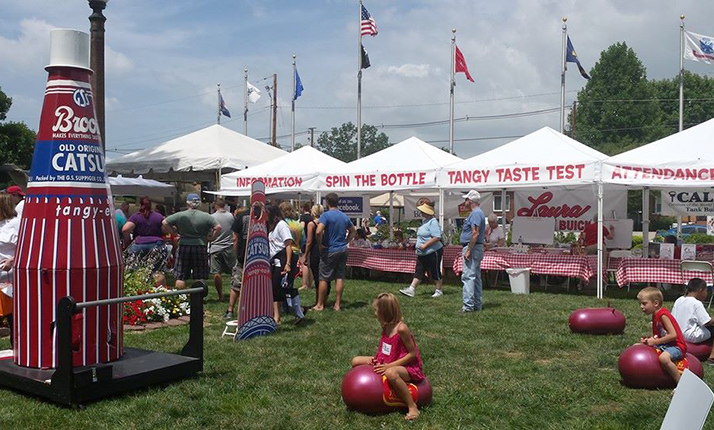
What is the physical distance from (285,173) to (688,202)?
8866 mm

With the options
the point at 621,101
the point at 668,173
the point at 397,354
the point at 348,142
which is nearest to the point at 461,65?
the point at 668,173

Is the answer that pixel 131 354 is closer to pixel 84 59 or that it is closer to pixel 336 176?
pixel 84 59

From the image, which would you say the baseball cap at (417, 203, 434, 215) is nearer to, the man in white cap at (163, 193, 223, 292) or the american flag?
the man in white cap at (163, 193, 223, 292)

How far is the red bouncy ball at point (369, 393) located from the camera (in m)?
5.14

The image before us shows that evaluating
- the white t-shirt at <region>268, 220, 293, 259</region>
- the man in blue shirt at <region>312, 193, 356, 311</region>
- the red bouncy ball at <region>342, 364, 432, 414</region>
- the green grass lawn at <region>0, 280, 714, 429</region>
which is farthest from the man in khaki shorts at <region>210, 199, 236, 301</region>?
the red bouncy ball at <region>342, 364, 432, 414</region>

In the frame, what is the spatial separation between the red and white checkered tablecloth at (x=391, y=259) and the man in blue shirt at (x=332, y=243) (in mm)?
3877

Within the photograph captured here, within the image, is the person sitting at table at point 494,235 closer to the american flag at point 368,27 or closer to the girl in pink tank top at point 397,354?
the girl in pink tank top at point 397,354

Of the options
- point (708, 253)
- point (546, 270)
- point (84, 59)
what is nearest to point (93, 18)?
point (84, 59)

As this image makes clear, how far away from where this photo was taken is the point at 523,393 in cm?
587

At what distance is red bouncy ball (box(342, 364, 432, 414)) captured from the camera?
16.9 ft

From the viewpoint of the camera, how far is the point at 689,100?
68.2 metres

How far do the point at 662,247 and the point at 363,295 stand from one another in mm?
5562

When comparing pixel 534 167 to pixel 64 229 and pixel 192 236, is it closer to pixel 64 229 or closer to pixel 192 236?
pixel 192 236

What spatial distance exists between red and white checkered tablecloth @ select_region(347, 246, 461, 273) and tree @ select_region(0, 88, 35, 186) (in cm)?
1965
